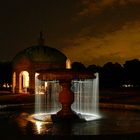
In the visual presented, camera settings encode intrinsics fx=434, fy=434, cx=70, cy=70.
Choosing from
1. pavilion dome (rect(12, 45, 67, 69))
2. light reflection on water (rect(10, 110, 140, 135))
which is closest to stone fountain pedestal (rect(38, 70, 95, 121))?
light reflection on water (rect(10, 110, 140, 135))

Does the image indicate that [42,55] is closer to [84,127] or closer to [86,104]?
[86,104]

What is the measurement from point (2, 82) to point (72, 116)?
57032 millimetres

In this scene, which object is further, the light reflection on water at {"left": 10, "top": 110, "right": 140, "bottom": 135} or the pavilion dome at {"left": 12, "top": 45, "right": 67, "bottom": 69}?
the pavilion dome at {"left": 12, "top": 45, "right": 67, "bottom": 69}

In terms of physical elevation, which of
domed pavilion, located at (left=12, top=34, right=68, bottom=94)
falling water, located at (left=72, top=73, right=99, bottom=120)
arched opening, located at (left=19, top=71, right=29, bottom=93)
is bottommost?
falling water, located at (left=72, top=73, right=99, bottom=120)

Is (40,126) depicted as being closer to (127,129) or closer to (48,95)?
(127,129)

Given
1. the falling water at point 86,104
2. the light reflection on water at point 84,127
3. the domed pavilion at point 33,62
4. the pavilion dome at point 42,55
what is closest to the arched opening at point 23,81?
the domed pavilion at point 33,62

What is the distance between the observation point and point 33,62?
48.1m

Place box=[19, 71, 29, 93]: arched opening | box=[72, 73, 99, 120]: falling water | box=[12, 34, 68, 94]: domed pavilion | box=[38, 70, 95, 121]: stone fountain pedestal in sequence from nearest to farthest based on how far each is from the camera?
box=[38, 70, 95, 121]: stone fountain pedestal → box=[72, 73, 99, 120]: falling water → box=[12, 34, 68, 94]: domed pavilion → box=[19, 71, 29, 93]: arched opening

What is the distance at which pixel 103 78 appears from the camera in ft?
251

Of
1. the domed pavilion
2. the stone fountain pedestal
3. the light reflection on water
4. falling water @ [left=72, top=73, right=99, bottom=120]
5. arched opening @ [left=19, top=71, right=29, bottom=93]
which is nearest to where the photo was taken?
the light reflection on water

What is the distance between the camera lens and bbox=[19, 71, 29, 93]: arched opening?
1939 inches

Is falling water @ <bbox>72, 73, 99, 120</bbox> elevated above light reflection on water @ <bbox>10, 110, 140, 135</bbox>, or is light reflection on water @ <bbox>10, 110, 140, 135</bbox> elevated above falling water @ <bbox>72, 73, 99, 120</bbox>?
falling water @ <bbox>72, 73, 99, 120</bbox>

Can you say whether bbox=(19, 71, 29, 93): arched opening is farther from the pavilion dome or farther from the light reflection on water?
the light reflection on water

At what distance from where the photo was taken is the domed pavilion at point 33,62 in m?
47.9
